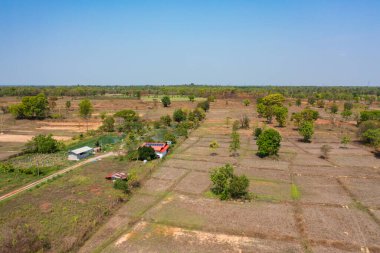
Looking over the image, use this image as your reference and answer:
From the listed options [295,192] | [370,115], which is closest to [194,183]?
[295,192]

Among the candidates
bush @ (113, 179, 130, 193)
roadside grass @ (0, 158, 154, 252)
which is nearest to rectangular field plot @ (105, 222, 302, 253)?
roadside grass @ (0, 158, 154, 252)

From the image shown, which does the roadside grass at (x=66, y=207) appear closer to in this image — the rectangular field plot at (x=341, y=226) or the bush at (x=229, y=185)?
the bush at (x=229, y=185)

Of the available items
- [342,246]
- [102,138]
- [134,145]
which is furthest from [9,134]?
[342,246]

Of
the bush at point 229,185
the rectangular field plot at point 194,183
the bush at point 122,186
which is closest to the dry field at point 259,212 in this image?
the rectangular field plot at point 194,183

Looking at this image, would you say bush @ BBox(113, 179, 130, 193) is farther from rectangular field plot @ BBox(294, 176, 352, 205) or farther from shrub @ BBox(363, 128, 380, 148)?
shrub @ BBox(363, 128, 380, 148)

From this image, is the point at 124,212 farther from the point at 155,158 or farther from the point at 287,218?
the point at 155,158

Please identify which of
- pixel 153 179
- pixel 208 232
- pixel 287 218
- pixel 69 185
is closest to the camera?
pixel 208 232

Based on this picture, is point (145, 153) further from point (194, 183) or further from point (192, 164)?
point (194, 183)
